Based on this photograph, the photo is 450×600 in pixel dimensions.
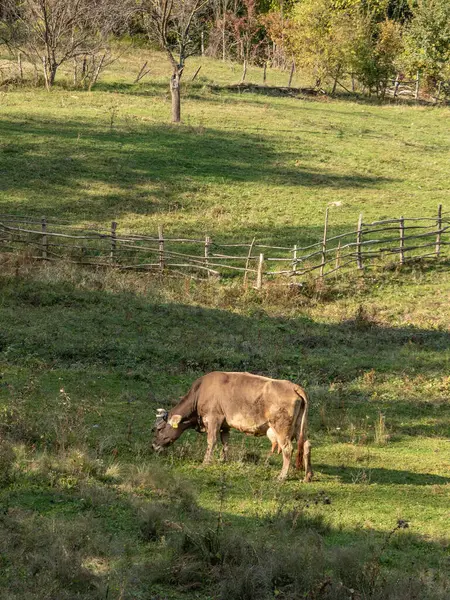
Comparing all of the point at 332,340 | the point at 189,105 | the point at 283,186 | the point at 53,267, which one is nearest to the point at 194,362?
the point at 332,340

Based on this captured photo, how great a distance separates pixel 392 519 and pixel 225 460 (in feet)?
7.90

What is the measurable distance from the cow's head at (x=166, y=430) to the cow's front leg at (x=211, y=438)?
1.29 feet

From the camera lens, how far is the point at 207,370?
15391mm

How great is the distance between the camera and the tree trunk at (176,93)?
3588 cm

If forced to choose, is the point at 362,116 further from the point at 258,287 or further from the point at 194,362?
the point at 194,362

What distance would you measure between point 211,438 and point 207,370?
189 inches

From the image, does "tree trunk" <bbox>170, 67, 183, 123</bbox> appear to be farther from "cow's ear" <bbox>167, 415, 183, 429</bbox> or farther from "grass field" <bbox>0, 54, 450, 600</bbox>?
"cow's ear" <bbox>167, 415, 183, 429</bbox>

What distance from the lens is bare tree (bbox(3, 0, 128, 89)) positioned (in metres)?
41.0

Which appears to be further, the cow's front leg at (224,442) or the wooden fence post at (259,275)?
the wooden fence post at (259,275)

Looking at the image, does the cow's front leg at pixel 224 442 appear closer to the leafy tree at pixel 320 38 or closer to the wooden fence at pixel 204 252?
the wooden fence at pixel 204 252

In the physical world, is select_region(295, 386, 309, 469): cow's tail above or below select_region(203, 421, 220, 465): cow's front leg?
above

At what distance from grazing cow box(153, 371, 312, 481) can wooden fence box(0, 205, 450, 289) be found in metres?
10.3

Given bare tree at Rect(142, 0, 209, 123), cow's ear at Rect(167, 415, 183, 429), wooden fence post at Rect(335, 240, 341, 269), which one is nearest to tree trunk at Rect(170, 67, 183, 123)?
bare tree at Rect(142, 0, 209, 123)

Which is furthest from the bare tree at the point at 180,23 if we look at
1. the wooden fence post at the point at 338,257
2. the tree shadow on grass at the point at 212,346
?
the tree shadow on grass at the point at 212,346
